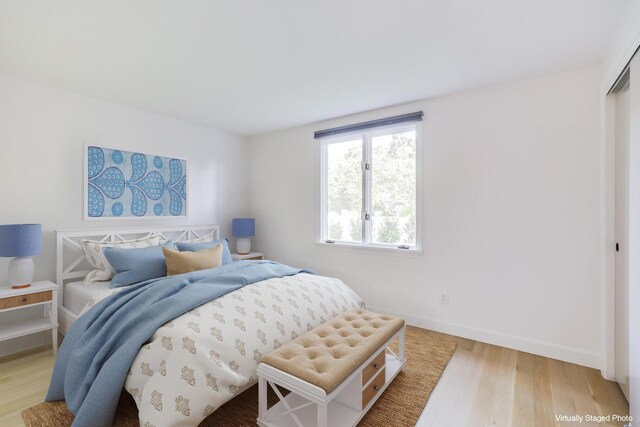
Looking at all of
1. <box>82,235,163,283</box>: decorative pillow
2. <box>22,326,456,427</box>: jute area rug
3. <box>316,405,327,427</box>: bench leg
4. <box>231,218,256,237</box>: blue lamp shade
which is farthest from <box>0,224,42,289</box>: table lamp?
<box>316,405,327,427</box>: bench leg

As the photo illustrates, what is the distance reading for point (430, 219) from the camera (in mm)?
3172

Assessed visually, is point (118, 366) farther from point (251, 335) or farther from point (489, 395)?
point (489, 395)

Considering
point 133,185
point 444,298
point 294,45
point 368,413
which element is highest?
point 294,45

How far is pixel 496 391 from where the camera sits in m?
2.10

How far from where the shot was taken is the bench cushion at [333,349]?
5.03ft

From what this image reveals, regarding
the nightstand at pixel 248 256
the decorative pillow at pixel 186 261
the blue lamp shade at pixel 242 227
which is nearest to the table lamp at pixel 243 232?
the blue lamp shade at pixel 242 227

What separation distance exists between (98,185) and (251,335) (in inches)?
100

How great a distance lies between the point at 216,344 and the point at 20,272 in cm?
209

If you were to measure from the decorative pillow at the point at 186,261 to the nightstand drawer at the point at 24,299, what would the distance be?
3.16 ft

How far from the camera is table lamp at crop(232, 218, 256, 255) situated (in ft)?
13.9

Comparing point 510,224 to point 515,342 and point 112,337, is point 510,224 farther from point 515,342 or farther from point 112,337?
point 112,337

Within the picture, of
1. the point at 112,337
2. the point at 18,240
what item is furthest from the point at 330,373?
the point at 18,240

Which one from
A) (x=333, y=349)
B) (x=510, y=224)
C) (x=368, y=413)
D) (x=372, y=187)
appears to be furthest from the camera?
(x=372, y=187)

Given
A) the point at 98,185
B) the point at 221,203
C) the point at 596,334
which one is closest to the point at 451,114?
the point at 596,334
